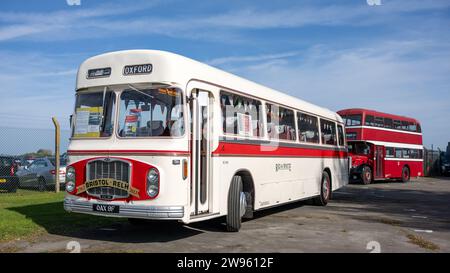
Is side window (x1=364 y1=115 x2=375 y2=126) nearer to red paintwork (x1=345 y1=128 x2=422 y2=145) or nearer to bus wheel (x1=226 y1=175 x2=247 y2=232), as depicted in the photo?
red paintwork (x1=345 y1=128 x2=422 y2=145)

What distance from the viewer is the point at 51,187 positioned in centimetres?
1930

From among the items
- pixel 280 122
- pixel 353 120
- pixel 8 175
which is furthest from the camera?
pixel 353 120

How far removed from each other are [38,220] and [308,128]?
7.60 m

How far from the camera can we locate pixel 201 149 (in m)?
8.46

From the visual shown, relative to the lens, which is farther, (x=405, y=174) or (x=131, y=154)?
(x=405, y=174)

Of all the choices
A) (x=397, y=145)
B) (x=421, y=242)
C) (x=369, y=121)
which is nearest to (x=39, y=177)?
(x=421, y=242)

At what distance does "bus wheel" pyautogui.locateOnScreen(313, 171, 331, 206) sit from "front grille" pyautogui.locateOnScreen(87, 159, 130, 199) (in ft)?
27.7

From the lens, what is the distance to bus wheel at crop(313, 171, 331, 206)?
14.9m

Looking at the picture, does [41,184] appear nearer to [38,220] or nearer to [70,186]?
[38,220]

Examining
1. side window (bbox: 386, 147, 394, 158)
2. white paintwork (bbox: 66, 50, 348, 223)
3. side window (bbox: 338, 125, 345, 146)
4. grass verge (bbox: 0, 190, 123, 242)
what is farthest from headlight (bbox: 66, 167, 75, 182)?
side window (bbox: 386, 147, 394, 158)

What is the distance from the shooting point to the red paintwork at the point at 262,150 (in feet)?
29.4

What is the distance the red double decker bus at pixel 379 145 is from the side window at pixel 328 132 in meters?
11.3

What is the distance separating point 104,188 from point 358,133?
2222 cm
